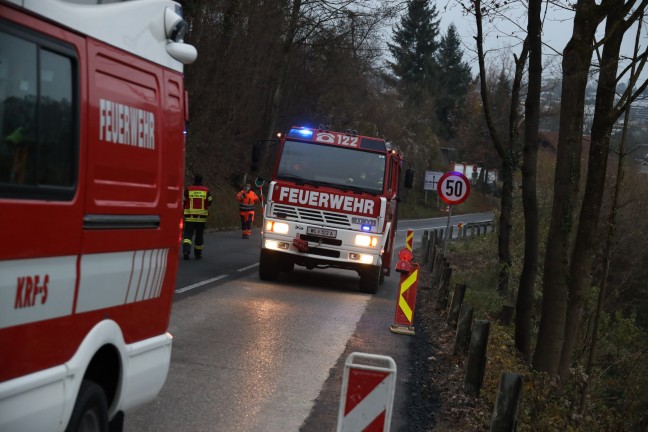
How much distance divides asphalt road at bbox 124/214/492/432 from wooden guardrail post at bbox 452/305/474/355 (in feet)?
2.25

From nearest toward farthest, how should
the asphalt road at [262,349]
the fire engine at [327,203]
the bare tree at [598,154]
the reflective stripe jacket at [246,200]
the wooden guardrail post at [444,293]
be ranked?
the asphalt road at [262,349] → the bare tree at [598,154] → the wooden guardrail post at [444,293] → the fire engine at [327,203] → the reflective stripe jacket at [246,200]

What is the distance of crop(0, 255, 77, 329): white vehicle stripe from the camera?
12.6 feet

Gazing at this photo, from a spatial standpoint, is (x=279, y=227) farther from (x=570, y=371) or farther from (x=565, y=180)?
(x=565, y=180)

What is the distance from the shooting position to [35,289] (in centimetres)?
410

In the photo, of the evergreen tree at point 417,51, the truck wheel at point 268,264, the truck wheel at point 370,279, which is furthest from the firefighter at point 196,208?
the evergreen tree at point 417,51

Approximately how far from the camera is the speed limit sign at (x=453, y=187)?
20.6 meters

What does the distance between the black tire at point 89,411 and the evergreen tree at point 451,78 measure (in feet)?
285

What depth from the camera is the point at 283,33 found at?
4272cm

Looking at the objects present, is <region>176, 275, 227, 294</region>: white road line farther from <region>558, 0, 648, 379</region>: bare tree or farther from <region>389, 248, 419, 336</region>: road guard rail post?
<region>558, 0, 648, 379</region>: bare tree

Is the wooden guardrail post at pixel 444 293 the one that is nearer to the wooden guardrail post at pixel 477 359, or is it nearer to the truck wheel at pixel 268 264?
the truck wheel at pixel 268 264

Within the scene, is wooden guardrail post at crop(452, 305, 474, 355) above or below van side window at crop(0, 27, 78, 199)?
below

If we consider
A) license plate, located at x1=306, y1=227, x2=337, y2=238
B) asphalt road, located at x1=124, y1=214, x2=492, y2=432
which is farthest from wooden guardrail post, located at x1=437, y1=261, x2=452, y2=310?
license plate, located at x1=306, y1=227, x2=337, y2=238

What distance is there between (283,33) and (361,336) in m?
31.7

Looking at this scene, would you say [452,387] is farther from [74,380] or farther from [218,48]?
[218,48]
